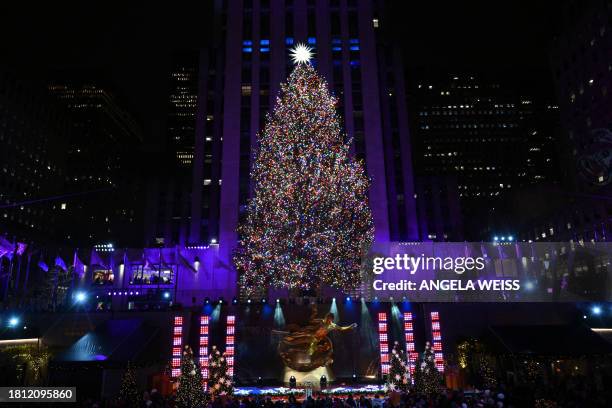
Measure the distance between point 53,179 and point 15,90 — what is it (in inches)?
816

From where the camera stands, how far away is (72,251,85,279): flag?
115 ft

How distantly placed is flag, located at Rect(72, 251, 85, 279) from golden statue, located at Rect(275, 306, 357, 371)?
17665mm

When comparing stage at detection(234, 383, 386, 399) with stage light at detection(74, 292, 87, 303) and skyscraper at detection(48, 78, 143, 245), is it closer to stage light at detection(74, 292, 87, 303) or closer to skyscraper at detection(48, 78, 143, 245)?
stage light at detection(74, 292, 87, 303)

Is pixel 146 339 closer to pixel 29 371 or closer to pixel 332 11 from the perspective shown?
pixel 29 371

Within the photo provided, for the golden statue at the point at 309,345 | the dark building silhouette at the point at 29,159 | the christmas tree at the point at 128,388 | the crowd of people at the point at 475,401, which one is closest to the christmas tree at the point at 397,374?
the golden statue at the point at 309,345

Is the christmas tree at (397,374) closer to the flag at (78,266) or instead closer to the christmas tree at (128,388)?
the christmas tree at (128,388)

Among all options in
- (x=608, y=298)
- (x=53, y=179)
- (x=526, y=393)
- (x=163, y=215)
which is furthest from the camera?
(x=53, y=179)

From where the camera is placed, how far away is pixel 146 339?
25047 millimetres

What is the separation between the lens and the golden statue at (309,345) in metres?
26.9

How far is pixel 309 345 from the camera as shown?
2706cm

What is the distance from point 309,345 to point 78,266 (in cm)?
2061

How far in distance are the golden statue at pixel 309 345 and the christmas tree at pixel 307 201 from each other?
3.98 meters

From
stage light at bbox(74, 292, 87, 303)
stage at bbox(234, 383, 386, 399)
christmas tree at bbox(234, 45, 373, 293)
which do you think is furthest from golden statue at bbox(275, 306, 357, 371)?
stage light at bbox(74, 292, 87, 303)

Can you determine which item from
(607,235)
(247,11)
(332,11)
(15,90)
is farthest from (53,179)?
(607,235)
